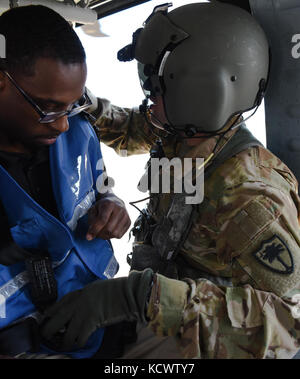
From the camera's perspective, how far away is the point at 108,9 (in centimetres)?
284

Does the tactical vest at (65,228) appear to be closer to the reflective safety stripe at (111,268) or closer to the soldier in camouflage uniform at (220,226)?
the reflective safety stripe at (111,268)

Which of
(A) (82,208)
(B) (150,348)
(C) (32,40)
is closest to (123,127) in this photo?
(A) (82,208)

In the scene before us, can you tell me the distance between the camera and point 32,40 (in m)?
1.02

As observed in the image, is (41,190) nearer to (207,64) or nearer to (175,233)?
(175,233)

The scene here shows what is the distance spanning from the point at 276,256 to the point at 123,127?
108 cm

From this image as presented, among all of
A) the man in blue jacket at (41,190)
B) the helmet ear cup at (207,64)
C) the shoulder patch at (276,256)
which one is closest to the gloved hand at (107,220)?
the man in blue jacket at (41,190)

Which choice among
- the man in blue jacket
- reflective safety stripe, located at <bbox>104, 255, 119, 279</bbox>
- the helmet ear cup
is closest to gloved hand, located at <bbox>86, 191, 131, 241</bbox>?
the man in blue jacket

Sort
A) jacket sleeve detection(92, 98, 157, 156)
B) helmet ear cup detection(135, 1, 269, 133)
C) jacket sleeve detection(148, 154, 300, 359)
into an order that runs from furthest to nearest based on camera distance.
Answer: jacket sleeve detection(92, 98, 157, 156) < helmet ear cup detection(135, 1, 269, 133) < jacket sleeve detection(148, 154, 300, 359)

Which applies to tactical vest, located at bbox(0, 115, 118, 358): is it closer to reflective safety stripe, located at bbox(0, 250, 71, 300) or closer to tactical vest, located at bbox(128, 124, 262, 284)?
reflective safety stripe, located at bbox(0, 250, 71, 300)

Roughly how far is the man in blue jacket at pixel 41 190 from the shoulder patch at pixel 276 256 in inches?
16.9

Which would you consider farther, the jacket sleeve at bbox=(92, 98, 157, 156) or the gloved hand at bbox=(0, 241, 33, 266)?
the jacket sleeve at bbox=(92, 98, 157, 156)

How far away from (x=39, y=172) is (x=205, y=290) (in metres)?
0.60

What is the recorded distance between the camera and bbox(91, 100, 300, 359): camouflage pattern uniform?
0.99 meters

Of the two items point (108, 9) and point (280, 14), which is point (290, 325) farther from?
point (108, 9)
